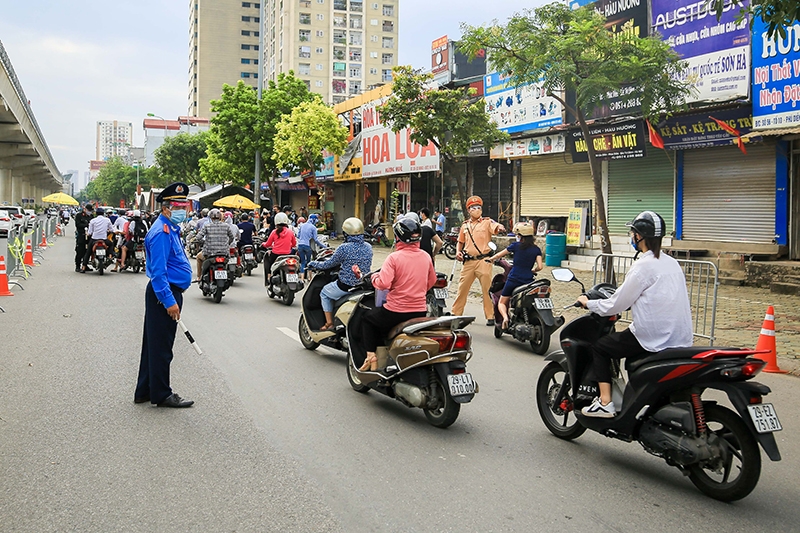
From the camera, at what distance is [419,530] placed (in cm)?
386

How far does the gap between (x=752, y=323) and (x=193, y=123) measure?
106746 millimetres

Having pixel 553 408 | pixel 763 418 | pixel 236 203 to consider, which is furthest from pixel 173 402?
pixel 236 203

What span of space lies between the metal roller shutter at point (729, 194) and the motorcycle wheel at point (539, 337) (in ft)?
29.7

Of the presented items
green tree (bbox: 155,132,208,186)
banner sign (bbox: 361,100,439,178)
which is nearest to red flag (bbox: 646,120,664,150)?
banner sign (bbox: 361,100,439,178)

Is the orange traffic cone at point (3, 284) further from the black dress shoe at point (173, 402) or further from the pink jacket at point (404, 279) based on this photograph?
the pink jacket at point (404, 279)

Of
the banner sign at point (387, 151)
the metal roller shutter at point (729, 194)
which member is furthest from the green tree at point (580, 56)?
the banner sign at point (387, 151)

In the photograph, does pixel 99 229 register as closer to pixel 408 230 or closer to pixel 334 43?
pixel 408 230

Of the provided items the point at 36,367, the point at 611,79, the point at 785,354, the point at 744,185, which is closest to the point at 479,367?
the point at 785,354

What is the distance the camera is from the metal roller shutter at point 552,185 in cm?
2141

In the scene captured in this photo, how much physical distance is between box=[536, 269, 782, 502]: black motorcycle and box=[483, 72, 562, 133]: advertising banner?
1701 centimetres

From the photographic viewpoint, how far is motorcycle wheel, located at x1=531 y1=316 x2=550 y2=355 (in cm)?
896

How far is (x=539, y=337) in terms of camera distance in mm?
9047

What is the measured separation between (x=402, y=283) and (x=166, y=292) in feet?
6.50

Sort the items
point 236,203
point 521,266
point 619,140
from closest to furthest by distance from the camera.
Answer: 1. point 521,266
2. point 619,140
3. point 236,203
